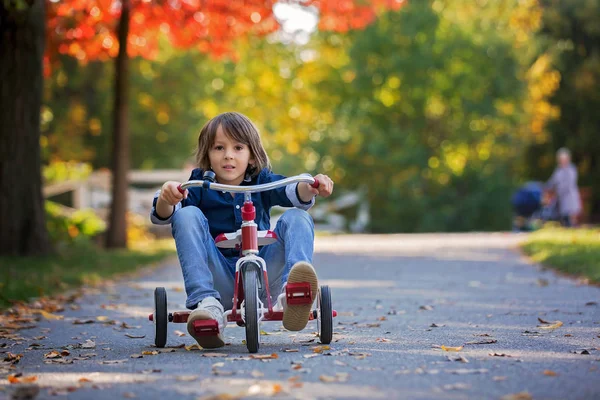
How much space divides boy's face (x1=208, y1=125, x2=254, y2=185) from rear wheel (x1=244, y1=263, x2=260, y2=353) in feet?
2.18

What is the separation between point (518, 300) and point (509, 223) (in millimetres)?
23564

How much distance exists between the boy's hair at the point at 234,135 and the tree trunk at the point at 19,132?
7.41 meters

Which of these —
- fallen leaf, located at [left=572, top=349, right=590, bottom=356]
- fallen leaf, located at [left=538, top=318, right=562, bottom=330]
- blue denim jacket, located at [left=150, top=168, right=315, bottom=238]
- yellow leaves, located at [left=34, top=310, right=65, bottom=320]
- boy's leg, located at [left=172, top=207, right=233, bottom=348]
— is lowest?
fallen leaf, located at [left=572, top=349, right=590, bottom=356]

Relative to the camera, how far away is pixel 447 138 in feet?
113

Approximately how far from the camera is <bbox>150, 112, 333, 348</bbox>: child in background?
5609 mm

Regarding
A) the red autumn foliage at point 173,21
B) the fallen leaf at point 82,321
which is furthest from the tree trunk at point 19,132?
the fallen leaf at point 82,321

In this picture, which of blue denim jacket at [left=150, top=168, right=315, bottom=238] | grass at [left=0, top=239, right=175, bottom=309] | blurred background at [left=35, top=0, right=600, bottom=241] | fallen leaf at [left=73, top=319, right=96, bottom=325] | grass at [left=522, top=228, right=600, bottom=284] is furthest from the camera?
blurred background at [left=35, top=0, right=600, bottom=241]

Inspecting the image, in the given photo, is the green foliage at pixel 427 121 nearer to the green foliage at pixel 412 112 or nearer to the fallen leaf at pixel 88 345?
the green foliage at pixel 412 112

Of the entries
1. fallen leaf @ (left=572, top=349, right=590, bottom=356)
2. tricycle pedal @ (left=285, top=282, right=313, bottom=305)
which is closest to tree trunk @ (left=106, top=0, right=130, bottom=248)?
tricycle pedal @ (left=285, top=282, right=313, bottom=305)

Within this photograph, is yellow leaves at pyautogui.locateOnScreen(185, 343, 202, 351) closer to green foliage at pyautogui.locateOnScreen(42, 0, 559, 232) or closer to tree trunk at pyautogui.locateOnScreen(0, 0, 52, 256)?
tree trunk at pyautogui.locateOnScreen(0, 0, 52, 256)

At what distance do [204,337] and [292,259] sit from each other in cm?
61

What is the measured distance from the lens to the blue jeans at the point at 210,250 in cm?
568

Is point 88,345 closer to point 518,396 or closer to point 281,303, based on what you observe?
point 281,303

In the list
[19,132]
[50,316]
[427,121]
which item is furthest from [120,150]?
[427,121]
